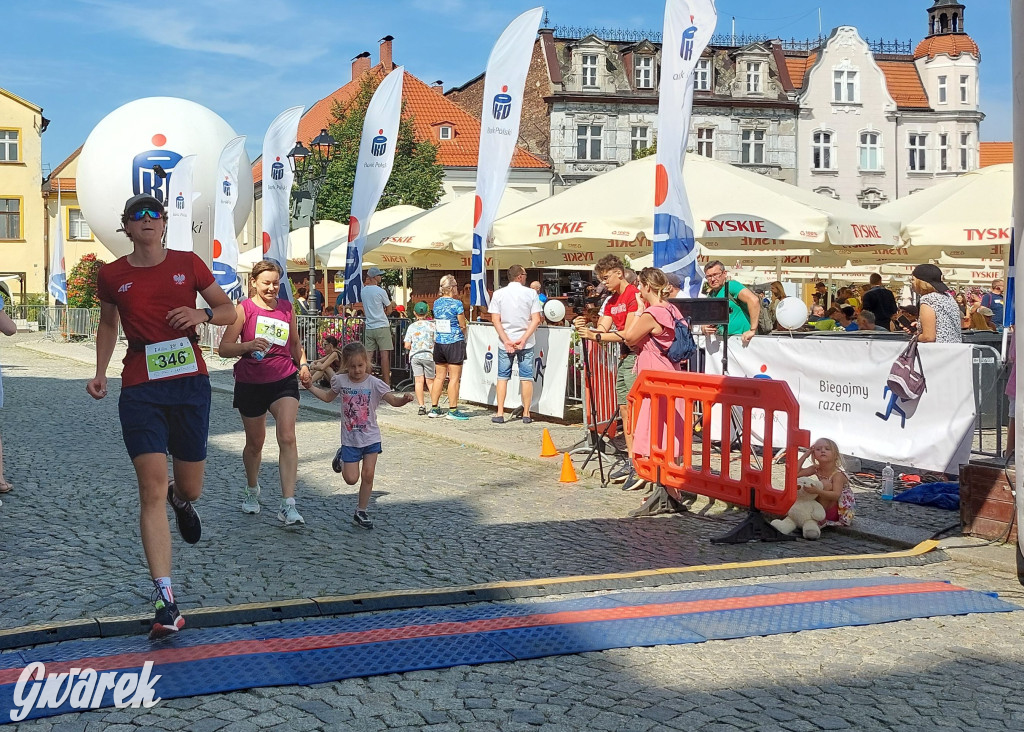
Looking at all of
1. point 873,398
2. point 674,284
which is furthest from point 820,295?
point 674,284

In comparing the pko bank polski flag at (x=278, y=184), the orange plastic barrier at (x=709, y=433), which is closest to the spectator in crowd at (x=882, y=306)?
the orange plastic barrier at (x=709, y=433)

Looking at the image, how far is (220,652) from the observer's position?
15.9ft

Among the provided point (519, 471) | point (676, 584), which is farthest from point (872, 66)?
point (676, 584)

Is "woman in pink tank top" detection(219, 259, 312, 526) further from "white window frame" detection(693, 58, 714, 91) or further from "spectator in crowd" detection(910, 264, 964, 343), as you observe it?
"white window frame" detection(693, 58, 714, 91)

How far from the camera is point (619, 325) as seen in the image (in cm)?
1105

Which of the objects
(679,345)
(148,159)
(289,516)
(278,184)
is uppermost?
(148,159)

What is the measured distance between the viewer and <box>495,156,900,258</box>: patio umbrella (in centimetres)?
1343

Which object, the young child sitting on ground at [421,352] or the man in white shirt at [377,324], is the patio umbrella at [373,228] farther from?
the young child sitting on ground at [421,352]

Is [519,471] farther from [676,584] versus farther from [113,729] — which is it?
[113,729]

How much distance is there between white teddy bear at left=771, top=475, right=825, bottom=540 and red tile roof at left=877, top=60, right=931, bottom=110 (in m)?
59.4

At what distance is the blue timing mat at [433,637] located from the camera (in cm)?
443

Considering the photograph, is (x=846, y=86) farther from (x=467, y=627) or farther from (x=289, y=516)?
(x=467, y=627)

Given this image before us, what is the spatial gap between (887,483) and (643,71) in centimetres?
5506

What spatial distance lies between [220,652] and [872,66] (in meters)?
63.4
